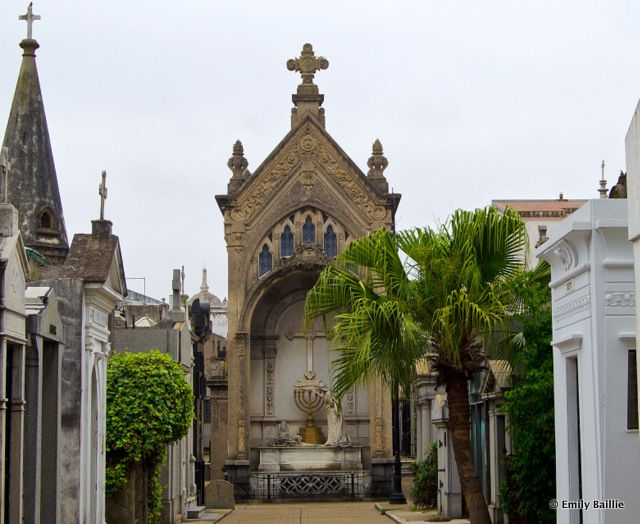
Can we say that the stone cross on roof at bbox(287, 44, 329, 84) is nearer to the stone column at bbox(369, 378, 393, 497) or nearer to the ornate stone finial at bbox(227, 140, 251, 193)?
the ornate stone finial at bbox(227, 140, 251, 193)

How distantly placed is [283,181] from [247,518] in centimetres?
1607

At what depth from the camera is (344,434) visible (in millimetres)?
45406

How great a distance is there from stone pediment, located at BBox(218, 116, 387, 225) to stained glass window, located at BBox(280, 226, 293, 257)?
115 centimetres

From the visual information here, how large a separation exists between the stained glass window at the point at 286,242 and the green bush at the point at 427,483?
1465 cm

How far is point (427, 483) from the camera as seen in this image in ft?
110

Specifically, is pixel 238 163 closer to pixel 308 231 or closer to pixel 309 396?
pixel 308 231

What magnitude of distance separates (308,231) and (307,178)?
6.46 feet

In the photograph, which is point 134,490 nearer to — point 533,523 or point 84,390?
point 84,390

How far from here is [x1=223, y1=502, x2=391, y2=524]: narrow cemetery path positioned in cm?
3291

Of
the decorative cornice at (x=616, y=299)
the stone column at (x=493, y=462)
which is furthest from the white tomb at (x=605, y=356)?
the stone column at (x=493, y=462)

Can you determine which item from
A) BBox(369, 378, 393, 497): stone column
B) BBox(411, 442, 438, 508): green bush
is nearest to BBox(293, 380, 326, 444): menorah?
BBox(369, 378, 393, 497): stone column

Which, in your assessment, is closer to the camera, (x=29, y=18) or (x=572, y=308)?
(x=572, y=308)

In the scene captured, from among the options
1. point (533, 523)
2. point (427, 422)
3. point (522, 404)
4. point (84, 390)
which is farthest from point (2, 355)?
point (427, 422)

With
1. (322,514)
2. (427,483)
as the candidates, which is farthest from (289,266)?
(427,483)
